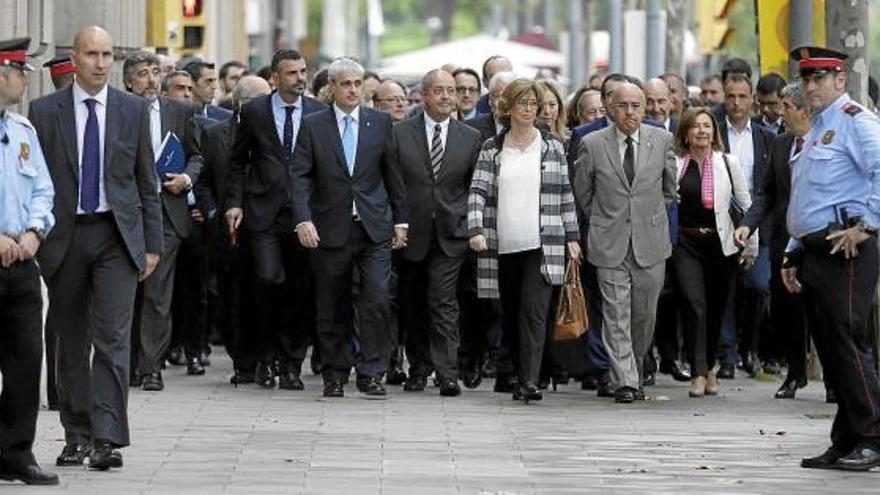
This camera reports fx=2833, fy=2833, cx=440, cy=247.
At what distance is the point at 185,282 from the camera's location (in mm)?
20891

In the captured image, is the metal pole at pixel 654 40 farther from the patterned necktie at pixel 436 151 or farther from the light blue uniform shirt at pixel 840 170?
the light blue uniform shirt at pixel 840 170

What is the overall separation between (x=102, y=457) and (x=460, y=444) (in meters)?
2.43

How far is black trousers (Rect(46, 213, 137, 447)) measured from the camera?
1345cm

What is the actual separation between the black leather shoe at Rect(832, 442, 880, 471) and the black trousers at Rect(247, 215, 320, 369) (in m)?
5.64

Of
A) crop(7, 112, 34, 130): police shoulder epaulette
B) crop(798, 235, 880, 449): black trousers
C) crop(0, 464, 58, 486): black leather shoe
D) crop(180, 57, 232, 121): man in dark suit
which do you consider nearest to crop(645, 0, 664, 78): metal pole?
crop(180, 57, 232, 121): man in dark suit

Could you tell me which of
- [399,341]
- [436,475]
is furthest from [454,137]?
[436,475]

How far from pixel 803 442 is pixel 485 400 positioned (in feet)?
10.5

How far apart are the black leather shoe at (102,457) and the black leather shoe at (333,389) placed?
4.83 metres

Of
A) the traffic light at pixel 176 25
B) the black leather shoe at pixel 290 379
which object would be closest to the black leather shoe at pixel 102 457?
the black leather shoe at pixel 290 379

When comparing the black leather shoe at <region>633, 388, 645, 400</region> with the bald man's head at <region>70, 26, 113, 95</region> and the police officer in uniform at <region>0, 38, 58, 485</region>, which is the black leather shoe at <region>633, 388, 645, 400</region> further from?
the police officer in uniform at <region>0, 38, 58, 485</region>

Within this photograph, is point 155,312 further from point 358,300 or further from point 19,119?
point 19,119

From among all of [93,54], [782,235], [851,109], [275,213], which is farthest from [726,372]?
[93,54]

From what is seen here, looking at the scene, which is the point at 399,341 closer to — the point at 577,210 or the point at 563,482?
the point at 577,210

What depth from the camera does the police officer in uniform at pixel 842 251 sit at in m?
14.0
